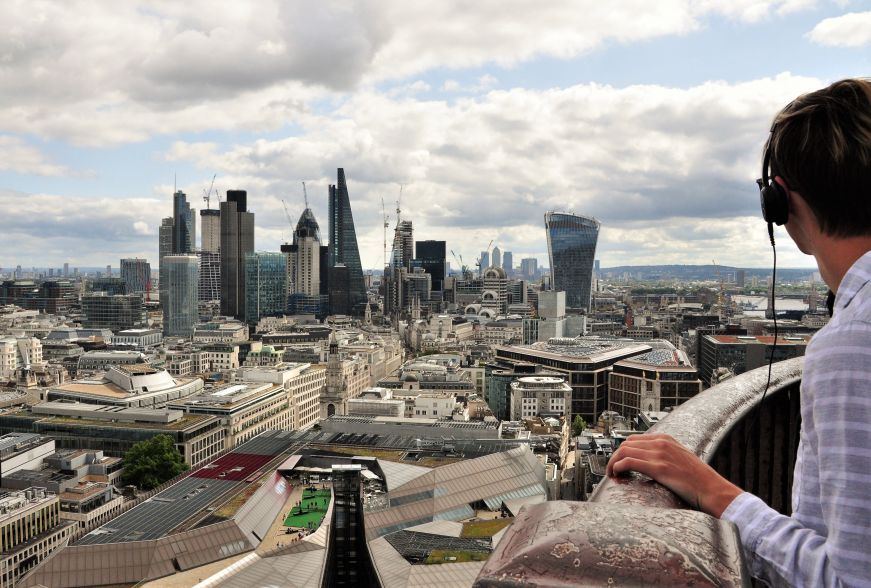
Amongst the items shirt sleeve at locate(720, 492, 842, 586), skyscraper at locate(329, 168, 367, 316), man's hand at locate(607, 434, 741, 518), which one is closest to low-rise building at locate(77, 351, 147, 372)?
skyscraper at locate(329, 168, 367, 316)

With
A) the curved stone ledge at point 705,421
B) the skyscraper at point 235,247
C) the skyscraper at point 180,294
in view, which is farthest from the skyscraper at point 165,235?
the curved stone ledge at point 705,421

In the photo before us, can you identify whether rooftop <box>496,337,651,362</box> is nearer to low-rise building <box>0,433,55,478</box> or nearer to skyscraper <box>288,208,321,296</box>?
low-rise building <box>0,433,55,478</box>

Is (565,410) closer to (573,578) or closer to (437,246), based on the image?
(573,578)

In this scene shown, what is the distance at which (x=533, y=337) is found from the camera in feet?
203

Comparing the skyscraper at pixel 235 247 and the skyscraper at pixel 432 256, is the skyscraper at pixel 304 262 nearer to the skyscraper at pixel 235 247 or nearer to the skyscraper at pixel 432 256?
the skyscraper at pixel 235 247

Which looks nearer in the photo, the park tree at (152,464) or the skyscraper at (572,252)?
the park tree at (152,464)

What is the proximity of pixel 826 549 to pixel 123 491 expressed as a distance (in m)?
27.3

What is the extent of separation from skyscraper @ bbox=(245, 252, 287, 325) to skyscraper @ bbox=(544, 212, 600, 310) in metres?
32.6

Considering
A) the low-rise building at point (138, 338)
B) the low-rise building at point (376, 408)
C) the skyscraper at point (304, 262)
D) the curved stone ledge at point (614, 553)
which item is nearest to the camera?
the curved stone ledge at point (614, 553)

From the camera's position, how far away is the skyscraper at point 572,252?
242ft

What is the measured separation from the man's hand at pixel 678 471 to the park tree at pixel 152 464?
26626 mm

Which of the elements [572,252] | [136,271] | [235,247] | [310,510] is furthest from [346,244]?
[310,510]

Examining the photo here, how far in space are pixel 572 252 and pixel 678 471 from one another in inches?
2957

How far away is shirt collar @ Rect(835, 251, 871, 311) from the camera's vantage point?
120 cm
